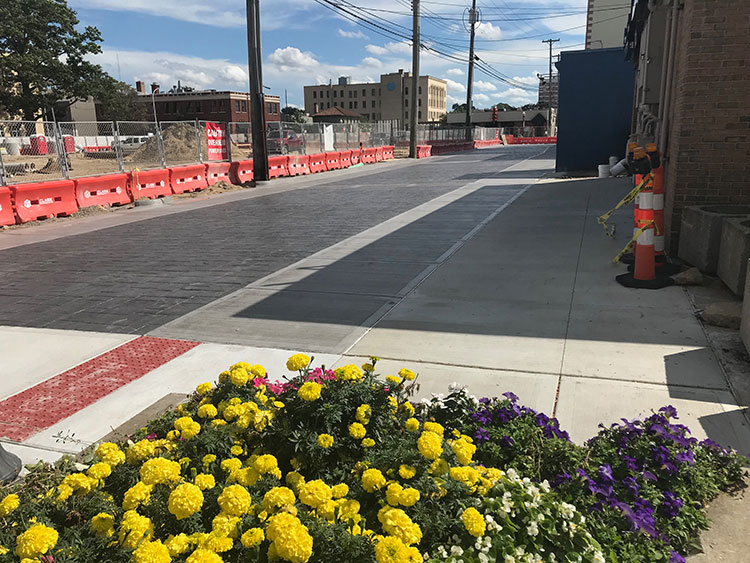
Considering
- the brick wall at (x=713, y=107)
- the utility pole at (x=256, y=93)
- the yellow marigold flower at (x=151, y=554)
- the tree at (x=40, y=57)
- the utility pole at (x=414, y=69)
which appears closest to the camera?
the yellow marigold flower at (x=151, y=554)

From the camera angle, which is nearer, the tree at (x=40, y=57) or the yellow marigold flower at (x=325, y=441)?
the yellow marigold flower at (x=325, y=441)

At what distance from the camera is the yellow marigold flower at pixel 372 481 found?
2395 mm

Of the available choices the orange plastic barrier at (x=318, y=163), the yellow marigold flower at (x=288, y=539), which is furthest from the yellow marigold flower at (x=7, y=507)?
the orange plastic barrier at (x=318, y=163)

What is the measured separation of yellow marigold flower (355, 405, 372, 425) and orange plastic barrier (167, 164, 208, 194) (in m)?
17.6

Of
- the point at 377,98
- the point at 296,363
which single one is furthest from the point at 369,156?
the point at 377,98

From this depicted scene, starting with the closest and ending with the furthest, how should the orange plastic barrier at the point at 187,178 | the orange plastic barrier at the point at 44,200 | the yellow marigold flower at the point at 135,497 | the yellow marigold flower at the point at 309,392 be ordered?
the yellow marigold flower at the point at 135,497, the yellow marigold flower at the point at 309,392, the orange plastic barrier at the point at 44,200, the orange plastic barrier at the point at 187,178

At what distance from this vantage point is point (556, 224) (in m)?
11.3

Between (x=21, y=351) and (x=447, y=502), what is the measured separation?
4664 mm

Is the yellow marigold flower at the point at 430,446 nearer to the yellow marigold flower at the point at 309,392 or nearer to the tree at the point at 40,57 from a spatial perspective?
the yellow marigold flower at the point at 309,392

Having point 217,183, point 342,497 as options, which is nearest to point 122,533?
point 342,497

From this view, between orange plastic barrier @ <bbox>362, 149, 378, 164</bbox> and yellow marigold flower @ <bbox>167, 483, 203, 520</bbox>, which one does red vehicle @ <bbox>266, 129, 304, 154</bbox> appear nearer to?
orange plastic barrier @ <bbox>362, 149, 378, 164</bbox>

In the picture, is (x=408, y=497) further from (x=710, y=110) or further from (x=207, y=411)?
(x=710, y=110)

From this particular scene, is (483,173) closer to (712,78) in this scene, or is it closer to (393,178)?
(393,178)

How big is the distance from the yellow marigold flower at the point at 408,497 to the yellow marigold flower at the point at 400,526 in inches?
1.7
